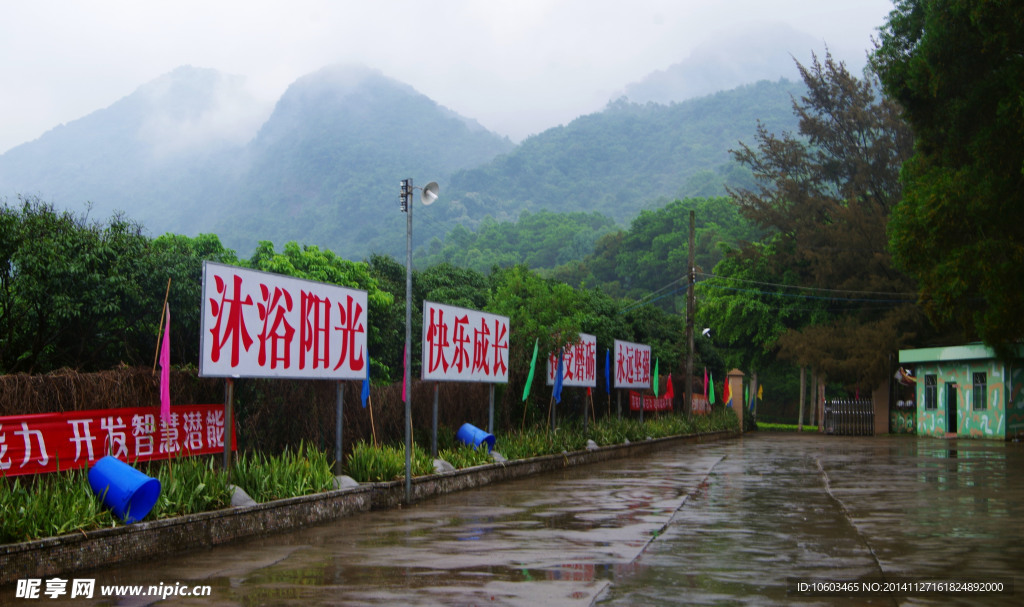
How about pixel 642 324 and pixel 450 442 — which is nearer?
pixel 450 442

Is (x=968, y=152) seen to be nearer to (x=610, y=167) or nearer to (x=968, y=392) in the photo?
(x=968, y=392)

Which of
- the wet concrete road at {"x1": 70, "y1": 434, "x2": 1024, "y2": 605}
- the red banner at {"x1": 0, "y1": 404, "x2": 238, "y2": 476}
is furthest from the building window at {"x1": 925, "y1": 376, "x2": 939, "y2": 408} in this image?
the red banner at {"x1": 0, "y1": 404, "x2": 238, "y2": 476}

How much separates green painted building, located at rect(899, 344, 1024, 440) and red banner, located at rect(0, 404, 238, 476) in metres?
33.3

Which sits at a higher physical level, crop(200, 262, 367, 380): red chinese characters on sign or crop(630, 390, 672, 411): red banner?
crop(200, 262, 367, 380): red chinese characters on sign

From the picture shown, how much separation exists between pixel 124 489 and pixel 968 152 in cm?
2023

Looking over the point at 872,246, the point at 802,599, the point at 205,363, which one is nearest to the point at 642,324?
the point at 872,246

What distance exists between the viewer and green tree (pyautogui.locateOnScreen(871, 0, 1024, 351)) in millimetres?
21297

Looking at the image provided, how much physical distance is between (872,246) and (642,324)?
509 inches

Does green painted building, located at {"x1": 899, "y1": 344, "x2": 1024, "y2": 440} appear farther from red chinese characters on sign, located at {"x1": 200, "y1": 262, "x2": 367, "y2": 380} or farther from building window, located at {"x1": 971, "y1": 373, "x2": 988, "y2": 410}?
red chinese characters on sign, located at {"x1": 200, "y1": 262, "x2": 367, "y2": 380}

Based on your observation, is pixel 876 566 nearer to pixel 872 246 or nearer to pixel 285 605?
pixel 285 605

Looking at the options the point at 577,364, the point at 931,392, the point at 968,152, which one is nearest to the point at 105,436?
the point at 577,364

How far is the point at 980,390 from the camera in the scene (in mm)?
40000

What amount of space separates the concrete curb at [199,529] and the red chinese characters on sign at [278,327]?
1695 millimetres

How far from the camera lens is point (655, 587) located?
787 centimetres
